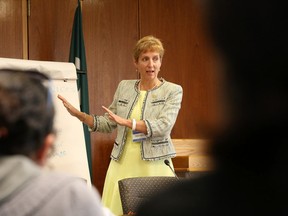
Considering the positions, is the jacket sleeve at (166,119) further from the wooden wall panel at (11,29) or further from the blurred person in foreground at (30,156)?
the blurred person in foreground at (30,156)

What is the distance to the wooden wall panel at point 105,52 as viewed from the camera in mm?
5574

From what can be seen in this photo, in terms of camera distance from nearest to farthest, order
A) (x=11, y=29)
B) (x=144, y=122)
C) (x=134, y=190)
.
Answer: (x=134, y=190), (x=144, y=122), (x=11, y=29)

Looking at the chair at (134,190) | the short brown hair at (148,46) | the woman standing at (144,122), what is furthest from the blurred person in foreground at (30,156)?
the short brown hair at (148,46)

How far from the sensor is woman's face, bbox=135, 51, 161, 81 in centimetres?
364

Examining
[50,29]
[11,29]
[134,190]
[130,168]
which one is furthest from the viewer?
[50,29]

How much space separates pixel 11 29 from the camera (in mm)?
5098

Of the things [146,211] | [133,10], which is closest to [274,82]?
[146,211]

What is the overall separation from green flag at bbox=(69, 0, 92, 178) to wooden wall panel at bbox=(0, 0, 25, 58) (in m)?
0.53

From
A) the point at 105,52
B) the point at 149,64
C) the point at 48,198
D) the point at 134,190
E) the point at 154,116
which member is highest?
the point at 105,52

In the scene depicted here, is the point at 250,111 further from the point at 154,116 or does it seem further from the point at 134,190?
the point at 154,116

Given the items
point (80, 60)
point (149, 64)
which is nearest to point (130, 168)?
point (149, 64)

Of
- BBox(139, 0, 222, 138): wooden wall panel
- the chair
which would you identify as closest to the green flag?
BBox(139, 0, 222, 138): wooden wall panel

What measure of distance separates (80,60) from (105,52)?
0.61 m

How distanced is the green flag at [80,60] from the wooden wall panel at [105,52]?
342 mm
